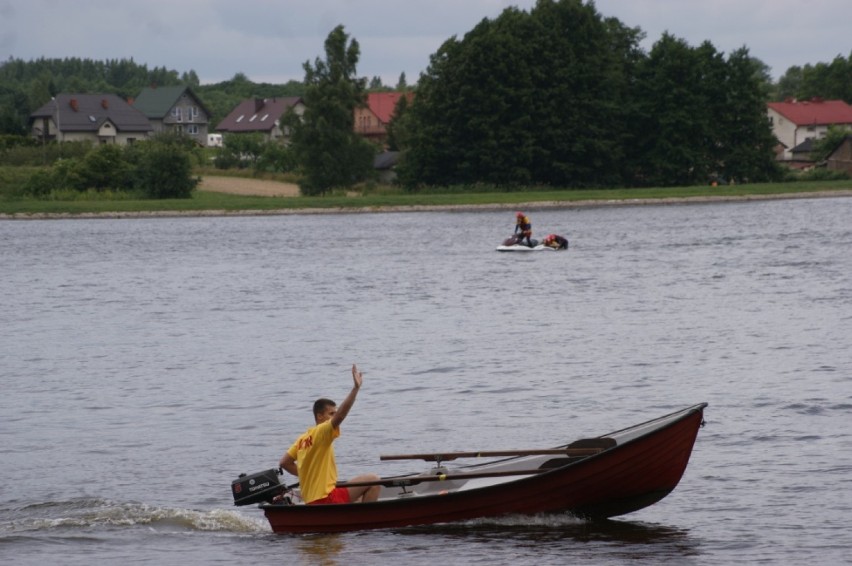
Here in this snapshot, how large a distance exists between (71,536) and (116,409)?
791 cm

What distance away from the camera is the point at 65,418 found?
76.0 feet

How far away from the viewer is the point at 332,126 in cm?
9975

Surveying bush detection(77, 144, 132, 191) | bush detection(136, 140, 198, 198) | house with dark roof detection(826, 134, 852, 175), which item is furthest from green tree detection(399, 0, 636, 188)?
house with dark roof detection(826, 134, 852, 175)

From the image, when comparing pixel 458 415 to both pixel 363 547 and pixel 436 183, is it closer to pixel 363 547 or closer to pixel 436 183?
pixel 363 547

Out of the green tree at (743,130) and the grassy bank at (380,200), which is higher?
the green tree at (743,130)

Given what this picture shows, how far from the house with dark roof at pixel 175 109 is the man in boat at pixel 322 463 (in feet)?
506

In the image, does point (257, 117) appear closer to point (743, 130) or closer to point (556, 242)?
point (743, 130)

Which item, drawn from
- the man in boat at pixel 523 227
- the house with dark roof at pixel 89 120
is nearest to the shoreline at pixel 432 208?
the man in boat at pixel 523 227

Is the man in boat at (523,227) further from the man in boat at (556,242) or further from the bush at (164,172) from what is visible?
the bush at (164,172)

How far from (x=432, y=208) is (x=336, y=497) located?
84.6 metres

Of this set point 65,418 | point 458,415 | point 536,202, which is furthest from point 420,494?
point 536,202

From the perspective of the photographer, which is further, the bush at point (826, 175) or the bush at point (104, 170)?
the bush at point (826, 175)

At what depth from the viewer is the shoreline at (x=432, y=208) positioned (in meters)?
90.8

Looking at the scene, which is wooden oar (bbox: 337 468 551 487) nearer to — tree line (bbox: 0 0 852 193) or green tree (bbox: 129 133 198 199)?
green tree (bbox: 129 133 198 199)
